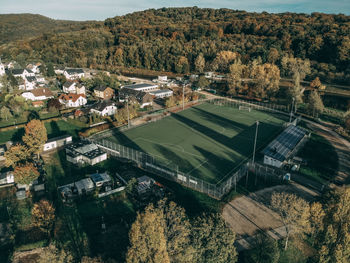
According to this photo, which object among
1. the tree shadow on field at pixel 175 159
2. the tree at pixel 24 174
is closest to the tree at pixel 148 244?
the tree shadow on field at pixel 175 159

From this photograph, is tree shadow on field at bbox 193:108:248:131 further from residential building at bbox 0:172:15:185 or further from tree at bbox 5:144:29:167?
residential building at bbox 0:172:15:185

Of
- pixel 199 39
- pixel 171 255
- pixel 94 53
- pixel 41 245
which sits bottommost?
pixel 41 245

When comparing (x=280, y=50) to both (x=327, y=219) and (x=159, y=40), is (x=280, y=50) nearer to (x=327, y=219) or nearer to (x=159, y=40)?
(x=159, y=40)

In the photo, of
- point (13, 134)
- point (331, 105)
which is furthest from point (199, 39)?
point (13, 134)

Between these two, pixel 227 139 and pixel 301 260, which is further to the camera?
pixel 227 139

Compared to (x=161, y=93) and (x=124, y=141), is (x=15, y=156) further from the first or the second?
(x=161, y=93)

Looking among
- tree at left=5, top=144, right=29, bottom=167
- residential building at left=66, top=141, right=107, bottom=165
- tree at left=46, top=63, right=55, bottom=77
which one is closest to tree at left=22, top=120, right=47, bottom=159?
tree at left=5, top=144, right=29, bottom=167
